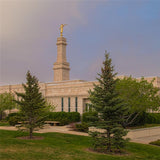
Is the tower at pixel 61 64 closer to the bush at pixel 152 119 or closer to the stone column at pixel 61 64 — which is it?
the stone column at pixel 61 64

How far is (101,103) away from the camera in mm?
15953

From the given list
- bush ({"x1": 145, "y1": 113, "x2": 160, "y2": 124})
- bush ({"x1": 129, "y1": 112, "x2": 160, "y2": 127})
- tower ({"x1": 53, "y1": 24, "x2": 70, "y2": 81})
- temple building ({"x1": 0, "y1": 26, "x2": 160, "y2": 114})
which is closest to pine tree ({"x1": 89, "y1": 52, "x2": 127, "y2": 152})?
bush ({"x1": 129, "y1": 112, "x2": 160, "y2": 127})

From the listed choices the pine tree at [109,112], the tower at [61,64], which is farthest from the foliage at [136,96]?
the tower at [61,64]

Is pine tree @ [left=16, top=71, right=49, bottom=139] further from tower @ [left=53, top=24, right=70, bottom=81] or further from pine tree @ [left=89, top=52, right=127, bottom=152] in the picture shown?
tower @ [left=53, top=24, right=70, bottom=81]

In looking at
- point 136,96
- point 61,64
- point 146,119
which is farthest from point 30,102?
point 61,64

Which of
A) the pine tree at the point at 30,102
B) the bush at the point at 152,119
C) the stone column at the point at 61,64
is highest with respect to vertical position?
the stone column at the point at 61,64

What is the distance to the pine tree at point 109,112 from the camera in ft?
51.1

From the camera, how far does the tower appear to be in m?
69.7

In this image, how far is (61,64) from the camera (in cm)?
6938

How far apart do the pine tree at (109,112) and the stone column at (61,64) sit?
2091 inches

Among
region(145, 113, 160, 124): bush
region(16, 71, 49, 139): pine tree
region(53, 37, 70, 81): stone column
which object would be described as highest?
region(53, 37, 70, 81): stone column

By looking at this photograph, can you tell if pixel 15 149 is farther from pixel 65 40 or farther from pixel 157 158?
pixel 65 40

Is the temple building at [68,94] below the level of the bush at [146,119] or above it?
above

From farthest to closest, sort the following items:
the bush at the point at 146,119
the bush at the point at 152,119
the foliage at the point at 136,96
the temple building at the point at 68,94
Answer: the temple building at the point at 68,94, the bush at the point at 152,119, the bush at the point at 146,119, the foliage at the point at 136,96
